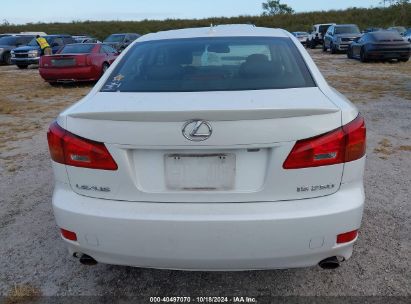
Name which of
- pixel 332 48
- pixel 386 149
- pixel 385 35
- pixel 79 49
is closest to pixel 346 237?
pixel 386 149

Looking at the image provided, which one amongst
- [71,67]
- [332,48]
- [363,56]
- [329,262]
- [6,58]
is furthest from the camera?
[332,48]

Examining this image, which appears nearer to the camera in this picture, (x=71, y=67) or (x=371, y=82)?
(x=371, y=82)

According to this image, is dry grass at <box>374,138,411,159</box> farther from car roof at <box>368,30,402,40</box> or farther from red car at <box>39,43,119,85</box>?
car roof at <box>368,30,402,40</box>

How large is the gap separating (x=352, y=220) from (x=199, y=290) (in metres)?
1.10

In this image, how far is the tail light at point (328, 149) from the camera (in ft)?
6.93

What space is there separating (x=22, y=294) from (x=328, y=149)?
2.12 meters

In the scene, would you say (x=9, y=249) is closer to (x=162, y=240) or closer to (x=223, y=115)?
(x=162, y=240)

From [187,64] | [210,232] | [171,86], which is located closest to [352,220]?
[210,232]

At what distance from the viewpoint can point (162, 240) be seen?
218 cm

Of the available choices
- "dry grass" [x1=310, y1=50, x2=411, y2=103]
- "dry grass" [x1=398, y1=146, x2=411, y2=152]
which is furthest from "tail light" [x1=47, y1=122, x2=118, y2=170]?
"dry grass" [x1=310, y1=50, x2=411, y2=103]

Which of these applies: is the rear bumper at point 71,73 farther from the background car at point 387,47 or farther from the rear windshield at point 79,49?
the background car at point 387,47

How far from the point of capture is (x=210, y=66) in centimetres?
294

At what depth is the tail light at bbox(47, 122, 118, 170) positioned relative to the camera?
7.17 ft

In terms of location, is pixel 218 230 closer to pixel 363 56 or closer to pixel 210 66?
pixel 210 66
